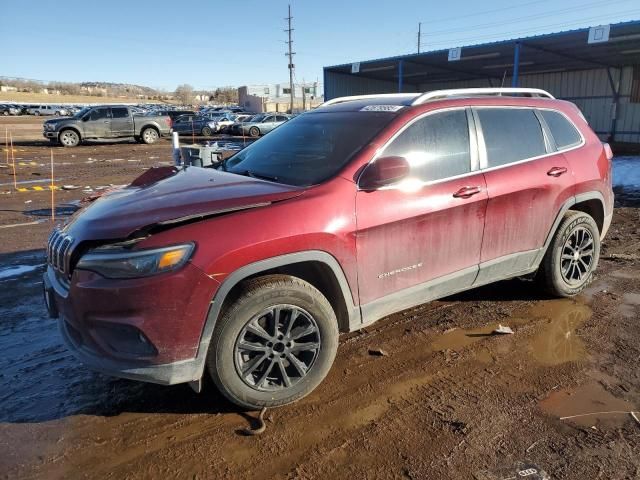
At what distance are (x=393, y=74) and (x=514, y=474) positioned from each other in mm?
30961

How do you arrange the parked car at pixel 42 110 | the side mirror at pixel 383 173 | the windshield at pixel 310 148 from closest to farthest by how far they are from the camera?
1. the side mirror at pixel 383 173
2. the windshield at pixel 310 148
3. the parked car at pixel 42 110

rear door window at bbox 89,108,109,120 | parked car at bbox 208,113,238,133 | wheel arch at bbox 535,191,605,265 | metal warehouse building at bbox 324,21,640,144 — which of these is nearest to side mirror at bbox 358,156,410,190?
wheel arch at bbox 535,191,605,265

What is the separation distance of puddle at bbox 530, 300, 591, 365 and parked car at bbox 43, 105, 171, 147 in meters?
23.0

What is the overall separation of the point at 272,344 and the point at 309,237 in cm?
67

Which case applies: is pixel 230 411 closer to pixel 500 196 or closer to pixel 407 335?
pixel 407 335

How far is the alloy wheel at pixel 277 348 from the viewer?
291 centimetres

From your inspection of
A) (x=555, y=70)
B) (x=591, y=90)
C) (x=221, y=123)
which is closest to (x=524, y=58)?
(x=555, y=70)

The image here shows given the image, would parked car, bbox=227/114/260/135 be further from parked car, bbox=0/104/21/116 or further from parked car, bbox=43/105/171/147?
parked car, bbox=0/104/21/116

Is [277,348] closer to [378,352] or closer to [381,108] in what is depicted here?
[378,352]

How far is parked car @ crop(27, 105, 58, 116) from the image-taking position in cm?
6606

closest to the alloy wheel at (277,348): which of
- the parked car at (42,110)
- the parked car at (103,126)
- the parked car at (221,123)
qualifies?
the parked car at (103,126)

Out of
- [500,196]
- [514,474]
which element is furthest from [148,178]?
[514,474]

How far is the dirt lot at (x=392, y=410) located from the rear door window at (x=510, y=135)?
138cm

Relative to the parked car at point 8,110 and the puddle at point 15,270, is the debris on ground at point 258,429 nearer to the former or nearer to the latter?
the puddle at point 15,270
